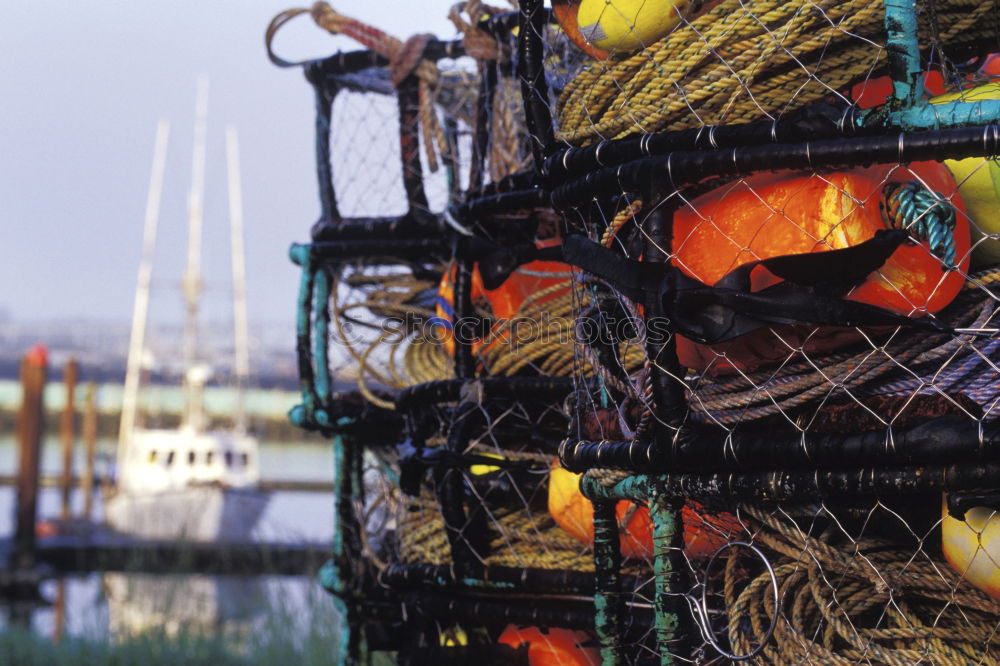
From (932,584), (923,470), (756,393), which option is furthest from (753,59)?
(932,584)

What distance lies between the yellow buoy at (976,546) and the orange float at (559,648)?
97 centimetres

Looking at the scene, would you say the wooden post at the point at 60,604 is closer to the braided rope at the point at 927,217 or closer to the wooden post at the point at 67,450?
the wooden post at the point at 67,450

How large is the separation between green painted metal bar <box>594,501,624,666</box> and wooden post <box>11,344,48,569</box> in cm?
1344

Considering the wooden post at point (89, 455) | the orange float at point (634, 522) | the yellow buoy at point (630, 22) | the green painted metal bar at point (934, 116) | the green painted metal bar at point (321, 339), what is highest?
the yellow buoy at point (630, 22)

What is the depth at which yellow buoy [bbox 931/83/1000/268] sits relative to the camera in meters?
1.94

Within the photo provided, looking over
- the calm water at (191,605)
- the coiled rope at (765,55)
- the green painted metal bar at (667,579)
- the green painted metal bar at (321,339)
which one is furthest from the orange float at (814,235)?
the calm water at (191,605)

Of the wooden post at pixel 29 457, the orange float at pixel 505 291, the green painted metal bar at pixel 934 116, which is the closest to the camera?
the green painted metal bar at pixel 934 116

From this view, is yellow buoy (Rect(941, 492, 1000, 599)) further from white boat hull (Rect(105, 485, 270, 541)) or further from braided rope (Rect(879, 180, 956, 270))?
white boat hull (Rect(105, 485, 270, 541))

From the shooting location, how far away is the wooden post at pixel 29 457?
46.8ft

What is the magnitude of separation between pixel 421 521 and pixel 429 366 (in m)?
0.55

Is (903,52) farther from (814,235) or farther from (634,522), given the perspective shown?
(634,522)

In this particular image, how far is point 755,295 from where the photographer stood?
1814 millimetres

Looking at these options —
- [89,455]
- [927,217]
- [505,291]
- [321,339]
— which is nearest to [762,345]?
[927,217]

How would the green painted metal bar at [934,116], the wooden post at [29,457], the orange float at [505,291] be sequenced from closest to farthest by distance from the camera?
the green painted metal bar at [934,116], the orange float at [505,291], the wooden post at [29,457]
